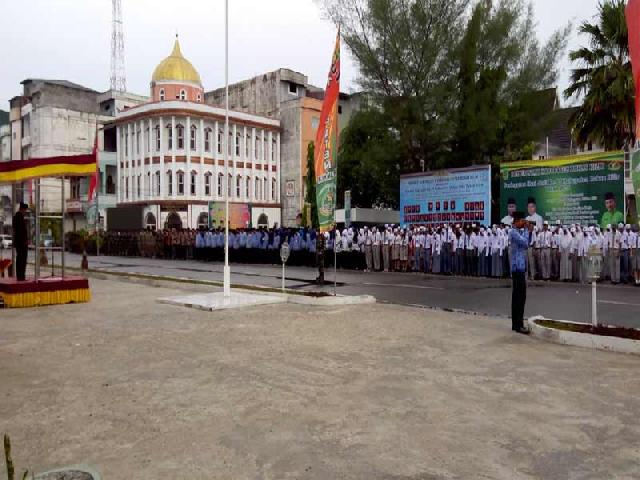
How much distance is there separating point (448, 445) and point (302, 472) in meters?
1.16

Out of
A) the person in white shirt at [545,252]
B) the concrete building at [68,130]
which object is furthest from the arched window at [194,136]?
the person in white shirt at [545,252]

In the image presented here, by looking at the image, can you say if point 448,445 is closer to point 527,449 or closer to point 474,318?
point 527,449

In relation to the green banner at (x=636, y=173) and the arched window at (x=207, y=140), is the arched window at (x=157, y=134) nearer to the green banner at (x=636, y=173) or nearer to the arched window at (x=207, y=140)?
the arched window at (x=207, y=140)

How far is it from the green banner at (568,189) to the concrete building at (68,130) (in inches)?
1631

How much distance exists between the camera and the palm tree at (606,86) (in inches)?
826

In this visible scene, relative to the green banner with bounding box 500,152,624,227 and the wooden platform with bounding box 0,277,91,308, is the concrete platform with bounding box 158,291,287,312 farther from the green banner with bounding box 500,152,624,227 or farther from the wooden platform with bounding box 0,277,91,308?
the green banner with bounding box 500,152,624,227

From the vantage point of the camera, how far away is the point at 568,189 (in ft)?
64.3

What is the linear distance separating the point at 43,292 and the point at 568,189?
654 inches

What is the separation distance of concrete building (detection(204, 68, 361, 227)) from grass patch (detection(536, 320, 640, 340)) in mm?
46417

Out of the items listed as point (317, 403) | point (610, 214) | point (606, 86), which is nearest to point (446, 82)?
point (606, 86)

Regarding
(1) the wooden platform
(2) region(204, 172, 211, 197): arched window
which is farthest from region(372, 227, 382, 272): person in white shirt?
(2) region(204, 172, 211, 197): arched window

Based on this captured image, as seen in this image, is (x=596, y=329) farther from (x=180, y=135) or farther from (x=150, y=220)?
(x=180, y=135)

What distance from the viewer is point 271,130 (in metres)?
56.2

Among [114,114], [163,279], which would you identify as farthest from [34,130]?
[163,279]
